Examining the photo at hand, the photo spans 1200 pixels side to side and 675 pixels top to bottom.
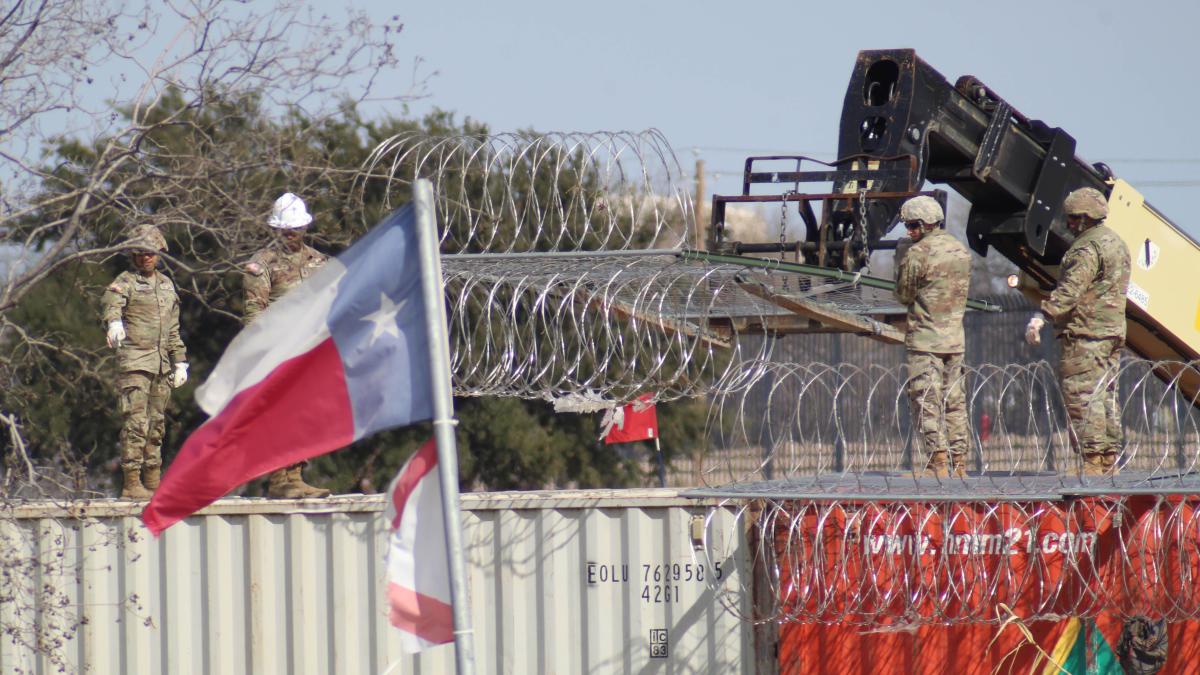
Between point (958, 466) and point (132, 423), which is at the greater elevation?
point (132, 423)


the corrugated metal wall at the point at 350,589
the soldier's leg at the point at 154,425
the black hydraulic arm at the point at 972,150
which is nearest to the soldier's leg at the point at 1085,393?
the black hydraulic arm at the point at 972,150

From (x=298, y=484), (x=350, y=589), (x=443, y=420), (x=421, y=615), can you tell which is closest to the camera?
(x=443, y=420)

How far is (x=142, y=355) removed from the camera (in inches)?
464

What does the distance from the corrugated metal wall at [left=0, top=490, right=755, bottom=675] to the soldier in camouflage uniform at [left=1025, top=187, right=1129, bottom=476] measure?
7.44 ft

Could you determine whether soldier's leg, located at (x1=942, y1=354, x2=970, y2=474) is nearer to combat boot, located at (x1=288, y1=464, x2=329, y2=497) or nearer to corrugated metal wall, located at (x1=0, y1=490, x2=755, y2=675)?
corrugated metal wall, located at (x1=0, y1=490, x2=755, y2=675)

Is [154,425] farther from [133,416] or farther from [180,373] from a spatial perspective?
[180,373]

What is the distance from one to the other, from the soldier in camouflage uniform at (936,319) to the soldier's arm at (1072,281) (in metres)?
0.53

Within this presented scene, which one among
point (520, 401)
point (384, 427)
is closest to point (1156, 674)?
point (384, 427)

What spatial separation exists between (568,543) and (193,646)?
256cm

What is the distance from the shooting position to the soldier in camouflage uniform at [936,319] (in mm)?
10586

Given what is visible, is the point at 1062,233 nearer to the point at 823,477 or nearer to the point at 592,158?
the point at 823,477

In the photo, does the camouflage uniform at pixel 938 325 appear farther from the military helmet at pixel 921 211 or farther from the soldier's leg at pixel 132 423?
the soldier's leg at pixel 132 423

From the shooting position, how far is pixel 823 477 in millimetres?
10977

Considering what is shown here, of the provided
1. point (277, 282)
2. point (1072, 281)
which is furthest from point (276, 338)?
point (1072, 281)
